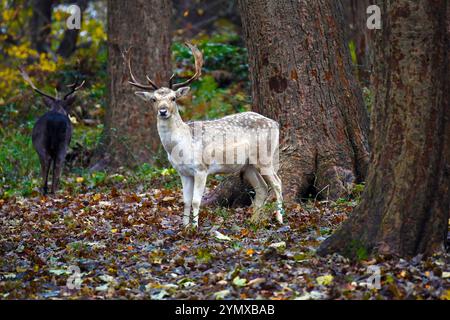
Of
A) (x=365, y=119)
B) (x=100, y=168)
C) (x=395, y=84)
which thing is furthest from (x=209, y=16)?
(x=395, y=84)

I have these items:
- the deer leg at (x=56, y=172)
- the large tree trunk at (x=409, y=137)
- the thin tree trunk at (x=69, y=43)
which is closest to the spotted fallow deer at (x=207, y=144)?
the large tree trunk at (x=409, y=137)

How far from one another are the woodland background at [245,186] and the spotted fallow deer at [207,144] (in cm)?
49

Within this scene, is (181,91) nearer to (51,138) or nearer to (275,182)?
(275,182)

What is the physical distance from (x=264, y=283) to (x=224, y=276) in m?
0.48

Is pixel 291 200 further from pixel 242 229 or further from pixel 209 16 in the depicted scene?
pixel 209 16

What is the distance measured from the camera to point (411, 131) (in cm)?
786

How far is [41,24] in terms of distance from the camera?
2870 cm

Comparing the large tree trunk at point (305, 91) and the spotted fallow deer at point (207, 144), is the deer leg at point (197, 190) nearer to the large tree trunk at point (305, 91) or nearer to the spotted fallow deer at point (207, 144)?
the spotted fallow deer at point (207, 144)

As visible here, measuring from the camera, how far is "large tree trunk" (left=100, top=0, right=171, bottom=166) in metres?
16.7

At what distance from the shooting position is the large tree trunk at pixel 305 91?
11547 millimetres

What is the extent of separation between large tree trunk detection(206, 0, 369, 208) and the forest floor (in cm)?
58
